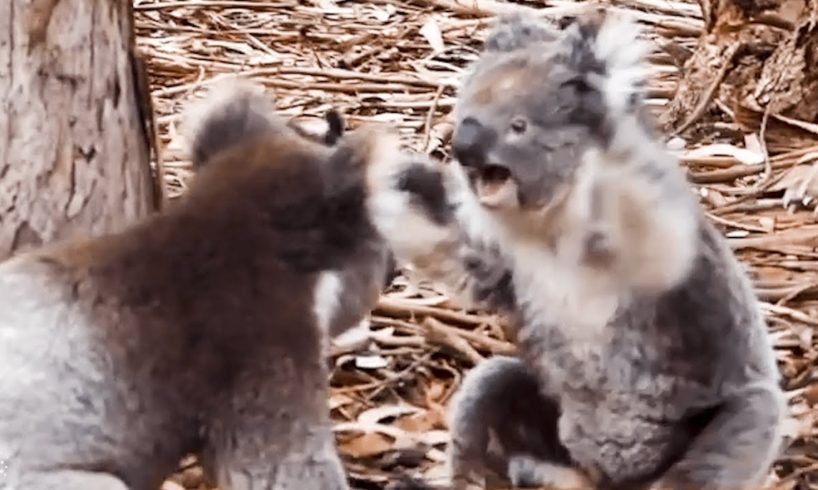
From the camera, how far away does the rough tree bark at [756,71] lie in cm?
513

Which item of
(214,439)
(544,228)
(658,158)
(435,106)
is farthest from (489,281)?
(435,106)

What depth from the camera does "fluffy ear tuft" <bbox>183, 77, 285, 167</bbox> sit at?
2959 mm

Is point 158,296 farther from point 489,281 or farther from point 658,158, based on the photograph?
point 658,158

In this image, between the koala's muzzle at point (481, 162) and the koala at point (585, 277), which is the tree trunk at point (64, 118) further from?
the koala's muzzle at point (481, 162)

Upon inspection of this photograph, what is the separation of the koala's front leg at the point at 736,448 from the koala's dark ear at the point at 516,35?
763 millimetres

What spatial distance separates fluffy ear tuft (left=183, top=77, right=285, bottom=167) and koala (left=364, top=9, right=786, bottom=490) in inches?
11.6

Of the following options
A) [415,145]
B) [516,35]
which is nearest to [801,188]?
[415,145]

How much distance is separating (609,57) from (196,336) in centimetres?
88

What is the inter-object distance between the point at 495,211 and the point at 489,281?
0.93 ft

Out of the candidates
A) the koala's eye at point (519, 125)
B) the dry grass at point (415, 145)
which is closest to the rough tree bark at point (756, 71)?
the dry grass at point (415, 145)

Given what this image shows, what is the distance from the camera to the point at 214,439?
2.69m

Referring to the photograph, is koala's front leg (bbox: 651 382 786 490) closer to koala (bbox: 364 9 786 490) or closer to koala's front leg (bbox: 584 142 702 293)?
koala (bbox: 364 9 786 490)

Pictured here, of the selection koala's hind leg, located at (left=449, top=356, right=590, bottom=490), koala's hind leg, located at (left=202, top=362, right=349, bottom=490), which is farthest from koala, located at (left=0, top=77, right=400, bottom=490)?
koala's hind leg, located at (left=449, top=356, right=590, bottom=490)

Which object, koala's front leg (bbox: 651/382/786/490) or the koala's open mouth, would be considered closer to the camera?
the koala's open mouth
